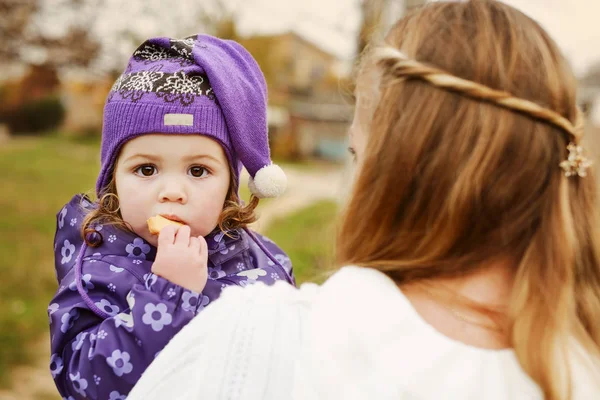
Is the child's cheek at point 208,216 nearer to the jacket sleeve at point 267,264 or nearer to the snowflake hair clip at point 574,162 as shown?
the jacket sleeve at point 267,264

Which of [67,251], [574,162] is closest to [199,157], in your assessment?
[67,251]

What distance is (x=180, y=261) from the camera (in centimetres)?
164

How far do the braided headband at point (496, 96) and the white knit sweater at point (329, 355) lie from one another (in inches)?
16.6

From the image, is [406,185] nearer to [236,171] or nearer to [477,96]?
[477,96]

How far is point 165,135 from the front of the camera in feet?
6.06

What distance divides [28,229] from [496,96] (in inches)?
360

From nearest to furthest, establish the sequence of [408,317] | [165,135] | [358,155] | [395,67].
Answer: [408,317] < [395,67] < [358,155] < [165,135]

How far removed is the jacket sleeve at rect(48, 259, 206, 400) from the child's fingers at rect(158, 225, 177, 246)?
0.10 m

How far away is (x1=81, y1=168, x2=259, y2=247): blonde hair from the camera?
74.1 inches

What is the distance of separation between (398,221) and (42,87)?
5625 millimetres

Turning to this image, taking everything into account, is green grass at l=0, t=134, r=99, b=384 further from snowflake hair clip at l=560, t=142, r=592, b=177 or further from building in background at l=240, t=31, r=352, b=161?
building in background at l=240, t=31, r=352, b=161

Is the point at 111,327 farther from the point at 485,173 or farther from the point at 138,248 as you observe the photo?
the point at 485,173

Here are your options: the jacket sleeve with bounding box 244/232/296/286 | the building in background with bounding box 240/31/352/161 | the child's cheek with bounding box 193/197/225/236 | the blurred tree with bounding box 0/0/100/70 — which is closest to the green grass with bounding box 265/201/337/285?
the blurred tree with bounding box 0/0/100/70

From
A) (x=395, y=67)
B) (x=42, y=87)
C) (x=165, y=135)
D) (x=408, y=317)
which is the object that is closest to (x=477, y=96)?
(x=395, y=67)
